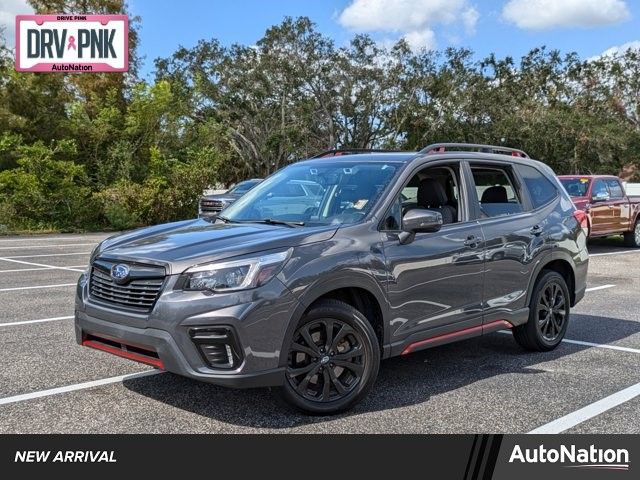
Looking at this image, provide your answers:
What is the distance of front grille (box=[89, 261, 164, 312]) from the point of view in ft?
13.9

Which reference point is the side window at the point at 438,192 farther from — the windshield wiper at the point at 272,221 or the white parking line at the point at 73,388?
the white parking line at the point at 73,388

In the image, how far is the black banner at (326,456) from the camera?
3.66 metres

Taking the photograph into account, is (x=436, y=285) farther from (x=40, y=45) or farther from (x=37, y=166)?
(x=40, y=45)

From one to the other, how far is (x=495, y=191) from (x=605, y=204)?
10.9m

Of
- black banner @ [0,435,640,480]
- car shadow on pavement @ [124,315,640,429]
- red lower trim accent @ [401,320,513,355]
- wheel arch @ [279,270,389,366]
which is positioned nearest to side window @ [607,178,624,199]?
car shadow on pavement @ [124,315,640,429]

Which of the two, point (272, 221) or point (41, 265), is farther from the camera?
point (41, 265)

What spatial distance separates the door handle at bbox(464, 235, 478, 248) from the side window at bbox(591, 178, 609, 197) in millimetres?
11235

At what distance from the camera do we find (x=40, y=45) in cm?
2434

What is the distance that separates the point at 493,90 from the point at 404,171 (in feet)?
147

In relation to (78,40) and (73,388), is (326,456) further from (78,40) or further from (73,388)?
(78,40)

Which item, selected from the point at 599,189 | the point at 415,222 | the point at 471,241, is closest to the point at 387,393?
the point at 415,222

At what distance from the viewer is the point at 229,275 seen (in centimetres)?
416

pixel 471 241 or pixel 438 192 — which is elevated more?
pixel 438 192

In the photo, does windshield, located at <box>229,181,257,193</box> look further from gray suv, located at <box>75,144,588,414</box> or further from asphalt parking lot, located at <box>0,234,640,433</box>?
gray suv, located at <box>75,144,588,414</box>
